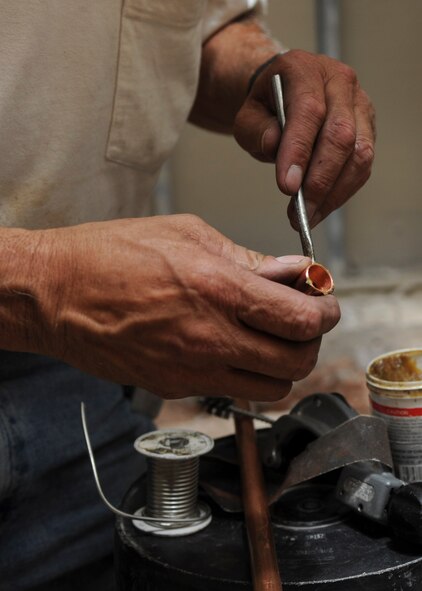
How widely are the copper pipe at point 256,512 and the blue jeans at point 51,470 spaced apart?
284 millimetres

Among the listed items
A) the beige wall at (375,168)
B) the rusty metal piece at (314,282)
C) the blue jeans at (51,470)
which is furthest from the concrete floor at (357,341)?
the rusty metal piece at (314,282)

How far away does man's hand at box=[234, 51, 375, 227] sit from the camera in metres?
1.08

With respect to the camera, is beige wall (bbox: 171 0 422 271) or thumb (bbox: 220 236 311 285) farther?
beige wall (bbox: 171 0 422 271)

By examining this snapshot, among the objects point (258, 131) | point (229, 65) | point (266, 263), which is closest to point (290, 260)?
point (266, 263)

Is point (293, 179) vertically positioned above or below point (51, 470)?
above

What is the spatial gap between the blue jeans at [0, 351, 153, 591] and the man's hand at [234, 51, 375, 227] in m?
0.47

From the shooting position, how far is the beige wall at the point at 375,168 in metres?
2.67

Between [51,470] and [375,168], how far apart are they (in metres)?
1.89

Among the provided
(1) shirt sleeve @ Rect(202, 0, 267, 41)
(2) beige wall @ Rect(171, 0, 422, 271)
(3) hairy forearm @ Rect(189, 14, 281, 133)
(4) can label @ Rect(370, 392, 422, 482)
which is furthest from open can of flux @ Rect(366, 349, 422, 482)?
(2) beige wall @ Rect(171, 0, 422, 271)

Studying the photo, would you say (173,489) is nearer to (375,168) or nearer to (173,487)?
(173,487)

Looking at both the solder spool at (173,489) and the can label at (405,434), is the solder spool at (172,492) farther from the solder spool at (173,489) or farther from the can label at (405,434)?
the can label at (405,434)

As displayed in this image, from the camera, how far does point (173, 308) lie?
2.53ft

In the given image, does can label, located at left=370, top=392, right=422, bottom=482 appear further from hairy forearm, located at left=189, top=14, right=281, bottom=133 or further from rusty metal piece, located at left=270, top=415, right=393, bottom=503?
hairy forearm, located at left=189, top=14, right=281, bottom=133

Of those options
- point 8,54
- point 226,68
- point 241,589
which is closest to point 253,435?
point 241,589
